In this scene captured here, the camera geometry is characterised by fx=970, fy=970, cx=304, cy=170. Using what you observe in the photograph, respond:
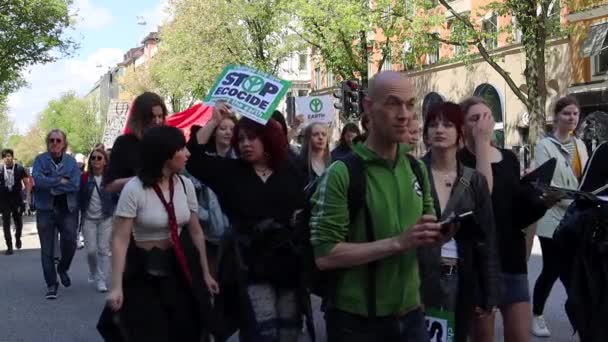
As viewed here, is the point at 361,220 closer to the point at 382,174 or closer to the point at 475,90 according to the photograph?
the point at 382,174

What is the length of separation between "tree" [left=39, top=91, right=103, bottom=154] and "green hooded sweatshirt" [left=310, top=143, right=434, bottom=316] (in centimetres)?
10456

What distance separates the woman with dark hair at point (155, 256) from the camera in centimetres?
513

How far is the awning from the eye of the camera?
26.8m

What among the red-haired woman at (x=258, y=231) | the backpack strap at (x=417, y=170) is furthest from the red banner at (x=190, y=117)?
the backpack strap at (x=417, y=170)

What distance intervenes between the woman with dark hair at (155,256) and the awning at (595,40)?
23.5 m

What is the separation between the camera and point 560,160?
7449 mm

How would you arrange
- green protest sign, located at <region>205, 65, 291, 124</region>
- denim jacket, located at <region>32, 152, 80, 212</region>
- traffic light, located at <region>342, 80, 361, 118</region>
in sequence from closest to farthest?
green protest sign, located at <region>205, 65, 291, 124</region>, denim jacket, located at <region>32, 152, 80, 212</region>, traffic light, located at <region>342, 80, 361, 118</region>

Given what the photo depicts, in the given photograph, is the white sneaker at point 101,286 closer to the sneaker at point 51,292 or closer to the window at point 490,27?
the sneaker at point 51,292

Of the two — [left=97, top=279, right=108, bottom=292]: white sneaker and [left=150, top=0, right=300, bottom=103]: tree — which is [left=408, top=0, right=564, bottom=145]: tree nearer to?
[left=97, top=279, right=108, bottom=292]: white sneaker

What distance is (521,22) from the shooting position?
23891mm

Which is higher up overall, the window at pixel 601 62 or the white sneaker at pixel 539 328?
the window at pixel 601 62

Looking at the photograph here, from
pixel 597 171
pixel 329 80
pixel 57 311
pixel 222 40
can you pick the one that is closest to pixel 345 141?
pixel 57 311

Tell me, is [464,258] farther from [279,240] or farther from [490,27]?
[490,27]

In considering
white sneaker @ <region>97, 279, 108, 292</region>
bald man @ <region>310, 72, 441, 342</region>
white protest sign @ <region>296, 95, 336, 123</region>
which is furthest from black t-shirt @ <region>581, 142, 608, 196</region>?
white sneaker @ <region>97, 279, 108, 292</region>
